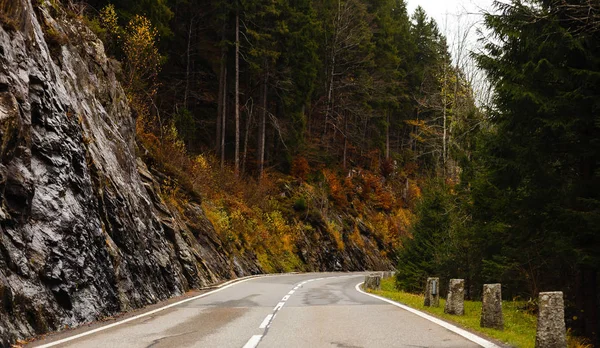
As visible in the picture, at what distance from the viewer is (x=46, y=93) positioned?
35.9ft

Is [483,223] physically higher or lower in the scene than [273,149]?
lower

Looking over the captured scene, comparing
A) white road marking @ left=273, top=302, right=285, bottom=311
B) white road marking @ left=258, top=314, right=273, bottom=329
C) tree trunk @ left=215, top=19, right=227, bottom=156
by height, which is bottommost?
white road marking @ left=273, top=302, right=285, bottom=311

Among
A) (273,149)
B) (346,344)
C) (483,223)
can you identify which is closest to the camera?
(346,344)

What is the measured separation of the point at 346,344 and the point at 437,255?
14.1 meters

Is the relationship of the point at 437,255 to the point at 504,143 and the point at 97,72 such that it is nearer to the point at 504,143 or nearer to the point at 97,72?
the point at 504,143

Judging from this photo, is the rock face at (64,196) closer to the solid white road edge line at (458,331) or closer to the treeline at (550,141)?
the solid white road edge line at (458,331)

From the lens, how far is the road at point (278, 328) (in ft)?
24.5

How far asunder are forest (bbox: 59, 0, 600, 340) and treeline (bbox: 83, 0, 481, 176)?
18 centimetres

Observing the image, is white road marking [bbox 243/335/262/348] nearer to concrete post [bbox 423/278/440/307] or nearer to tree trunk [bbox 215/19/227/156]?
concrete post [bbox 423/278/440/307]

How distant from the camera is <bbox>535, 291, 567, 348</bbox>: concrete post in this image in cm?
664

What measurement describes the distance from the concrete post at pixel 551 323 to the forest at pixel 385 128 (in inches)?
133

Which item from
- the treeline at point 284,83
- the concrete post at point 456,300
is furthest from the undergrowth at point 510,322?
the treeline at point 284,83

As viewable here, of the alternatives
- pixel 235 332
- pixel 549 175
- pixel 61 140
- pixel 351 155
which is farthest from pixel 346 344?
pixel 351 155

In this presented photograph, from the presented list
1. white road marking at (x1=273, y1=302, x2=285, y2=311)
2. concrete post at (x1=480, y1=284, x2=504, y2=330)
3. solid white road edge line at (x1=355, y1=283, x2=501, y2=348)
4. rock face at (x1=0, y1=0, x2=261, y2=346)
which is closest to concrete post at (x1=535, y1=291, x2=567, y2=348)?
solid white road edge line at (x1=355, y1=283, x2=501, y2=348)
